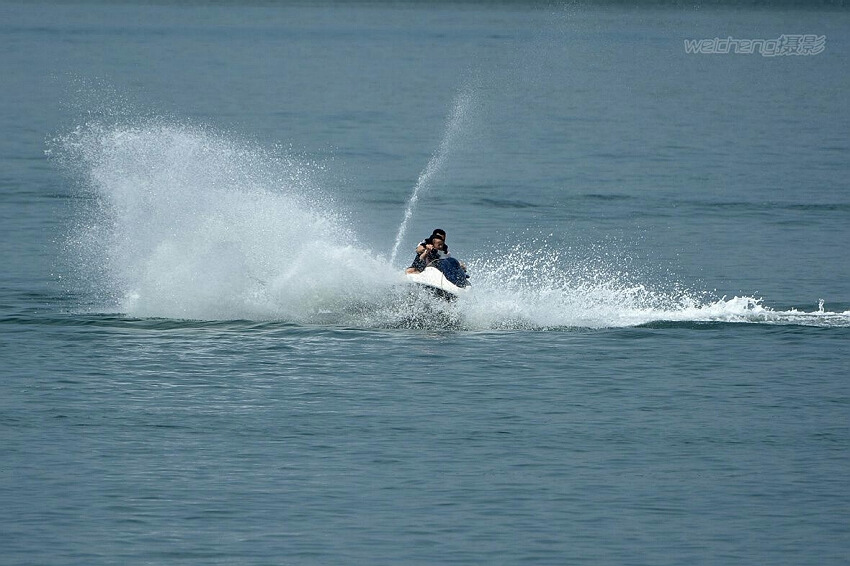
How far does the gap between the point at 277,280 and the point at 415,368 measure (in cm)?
508

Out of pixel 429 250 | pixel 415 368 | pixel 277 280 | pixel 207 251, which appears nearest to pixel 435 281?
pixel 429 250

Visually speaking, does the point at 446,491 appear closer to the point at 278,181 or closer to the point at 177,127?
the point at 278,181

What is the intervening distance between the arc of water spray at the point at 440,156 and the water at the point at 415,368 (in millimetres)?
588

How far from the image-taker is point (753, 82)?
407ft

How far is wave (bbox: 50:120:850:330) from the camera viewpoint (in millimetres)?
30484

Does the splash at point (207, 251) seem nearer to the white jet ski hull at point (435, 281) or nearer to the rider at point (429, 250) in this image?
the rider at point (429, 250)

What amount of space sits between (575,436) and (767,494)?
11.4ft

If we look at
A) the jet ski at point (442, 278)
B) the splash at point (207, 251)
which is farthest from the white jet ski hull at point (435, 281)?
the splash at point (207, 251)

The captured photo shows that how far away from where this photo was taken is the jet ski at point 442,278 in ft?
96.9

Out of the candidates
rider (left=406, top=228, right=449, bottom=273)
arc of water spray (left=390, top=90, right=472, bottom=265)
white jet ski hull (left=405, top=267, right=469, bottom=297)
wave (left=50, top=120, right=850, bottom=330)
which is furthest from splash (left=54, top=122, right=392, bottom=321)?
arc of water spray (left=390, top=90, right=472, bottom=265)

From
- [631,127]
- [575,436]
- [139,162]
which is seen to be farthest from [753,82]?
[575,436]

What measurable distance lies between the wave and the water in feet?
0.24

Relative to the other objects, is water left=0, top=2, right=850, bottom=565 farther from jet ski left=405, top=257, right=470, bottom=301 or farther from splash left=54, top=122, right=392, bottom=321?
jet ski left=405, top=257, right=470, bottom=301

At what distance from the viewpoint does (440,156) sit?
6831cm
